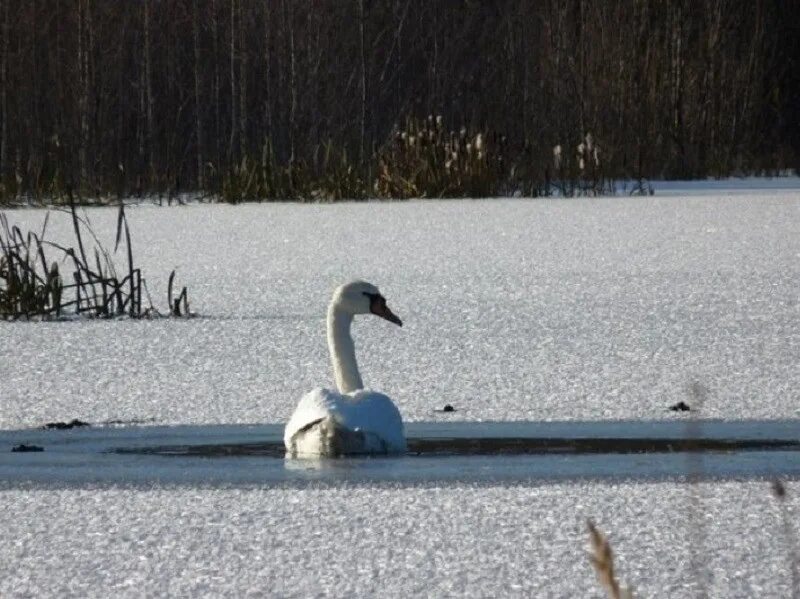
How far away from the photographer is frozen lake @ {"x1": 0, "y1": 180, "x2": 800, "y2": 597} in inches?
131

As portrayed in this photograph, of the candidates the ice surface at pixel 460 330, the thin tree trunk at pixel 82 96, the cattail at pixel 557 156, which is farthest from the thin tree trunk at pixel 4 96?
the ice surface at pixel 460 330

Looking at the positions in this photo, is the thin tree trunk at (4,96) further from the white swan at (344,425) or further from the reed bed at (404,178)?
the white swan at (344,425)

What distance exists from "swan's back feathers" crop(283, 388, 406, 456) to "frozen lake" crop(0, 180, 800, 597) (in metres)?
0.06

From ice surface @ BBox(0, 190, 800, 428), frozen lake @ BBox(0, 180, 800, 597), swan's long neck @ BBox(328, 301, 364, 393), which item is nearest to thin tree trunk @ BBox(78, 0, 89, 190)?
ice surface @ BBox(0, 190, 800, 428)

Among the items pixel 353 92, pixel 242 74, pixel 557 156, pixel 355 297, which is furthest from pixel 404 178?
pixel 355 297

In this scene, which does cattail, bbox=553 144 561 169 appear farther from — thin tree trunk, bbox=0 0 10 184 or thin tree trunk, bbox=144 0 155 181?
thin tree trunk, bbox=0 0 10 184

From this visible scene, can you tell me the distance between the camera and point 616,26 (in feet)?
71.3

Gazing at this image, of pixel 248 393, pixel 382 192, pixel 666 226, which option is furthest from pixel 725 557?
pixel 382 192

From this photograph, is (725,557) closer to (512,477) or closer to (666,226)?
(512,477)

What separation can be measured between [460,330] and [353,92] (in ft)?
53.2

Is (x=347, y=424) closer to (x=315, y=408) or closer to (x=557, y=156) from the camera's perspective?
(x=315, y=408)

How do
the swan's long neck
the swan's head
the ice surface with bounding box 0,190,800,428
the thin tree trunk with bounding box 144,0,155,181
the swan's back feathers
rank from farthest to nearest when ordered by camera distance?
the thin tree trunk with bounding box 144,0,155,181
the ice surface with bounding box 0,190,800,428
the swan's head
the swan's long neck
the swan's back feathers

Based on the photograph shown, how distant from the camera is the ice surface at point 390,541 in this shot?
3.17 meters

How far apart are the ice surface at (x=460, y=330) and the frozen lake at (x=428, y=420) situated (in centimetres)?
2
